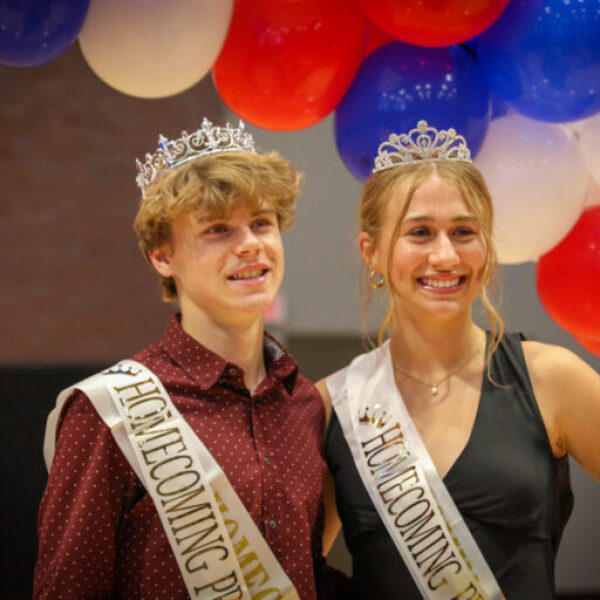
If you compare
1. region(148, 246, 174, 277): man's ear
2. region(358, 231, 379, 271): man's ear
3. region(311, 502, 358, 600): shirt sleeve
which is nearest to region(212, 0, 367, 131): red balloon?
region(358, 231, 379, 271): man's ear

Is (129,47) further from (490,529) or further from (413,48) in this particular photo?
(490,529)

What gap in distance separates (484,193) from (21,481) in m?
2.07

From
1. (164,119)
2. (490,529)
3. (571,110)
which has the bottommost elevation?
(490,529)

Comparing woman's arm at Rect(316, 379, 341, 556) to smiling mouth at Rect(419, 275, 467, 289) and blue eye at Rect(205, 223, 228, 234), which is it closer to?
smiling mouth at Rect(419, 275, 467, 289)

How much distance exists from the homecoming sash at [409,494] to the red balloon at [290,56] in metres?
0.66

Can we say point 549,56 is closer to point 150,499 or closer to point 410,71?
point 410,71

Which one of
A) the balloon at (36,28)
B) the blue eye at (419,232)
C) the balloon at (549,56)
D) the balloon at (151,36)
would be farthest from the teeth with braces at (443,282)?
the balloon at (36,28)

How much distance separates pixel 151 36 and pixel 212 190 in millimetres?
415

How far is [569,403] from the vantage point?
1.92 metres

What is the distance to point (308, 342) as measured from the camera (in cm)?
414

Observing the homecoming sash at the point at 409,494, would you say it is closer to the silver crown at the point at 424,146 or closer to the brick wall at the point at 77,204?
the silver crown at the point at 424,146

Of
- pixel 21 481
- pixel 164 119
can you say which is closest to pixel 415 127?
pixel 21 481

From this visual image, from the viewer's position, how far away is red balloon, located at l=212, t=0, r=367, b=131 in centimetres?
205

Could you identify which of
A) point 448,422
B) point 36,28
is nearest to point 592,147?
point 448,422
